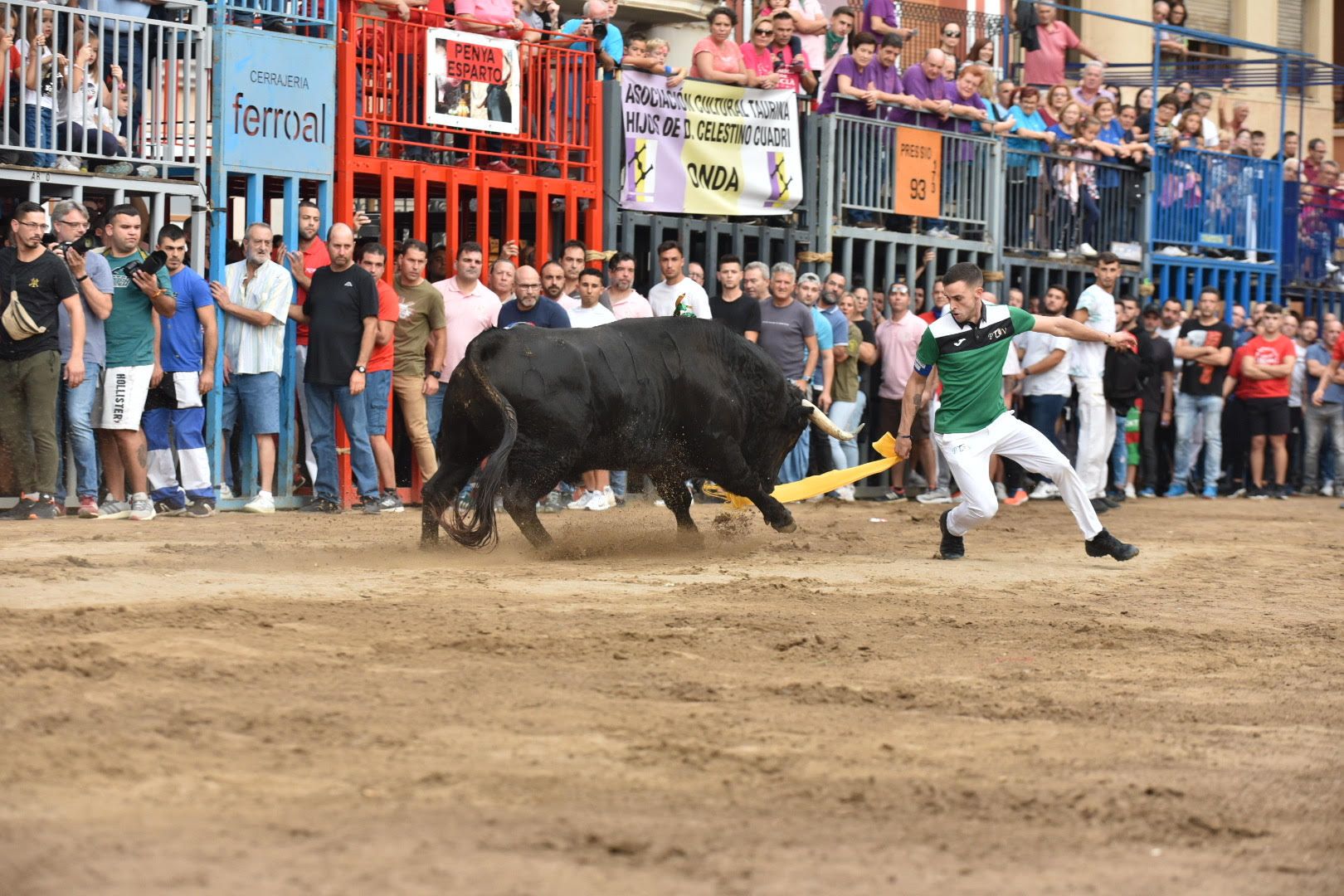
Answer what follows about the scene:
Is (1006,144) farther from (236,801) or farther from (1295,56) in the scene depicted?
(236,801)

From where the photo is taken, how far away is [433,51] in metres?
14.1

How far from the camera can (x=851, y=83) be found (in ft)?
58.2

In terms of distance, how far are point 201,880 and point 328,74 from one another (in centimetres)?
1081

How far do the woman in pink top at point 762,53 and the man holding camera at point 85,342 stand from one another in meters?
6.66

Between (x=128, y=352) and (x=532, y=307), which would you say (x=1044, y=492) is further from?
(x=128, y=352)

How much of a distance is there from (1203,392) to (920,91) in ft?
14.6

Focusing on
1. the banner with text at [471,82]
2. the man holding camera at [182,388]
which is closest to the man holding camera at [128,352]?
the man holding camera at [182,388]

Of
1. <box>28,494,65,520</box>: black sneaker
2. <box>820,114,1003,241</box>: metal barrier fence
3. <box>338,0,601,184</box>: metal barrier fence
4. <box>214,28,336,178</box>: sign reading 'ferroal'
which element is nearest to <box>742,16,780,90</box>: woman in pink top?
<box>820,114,1003,241</box>: metal barrier fence

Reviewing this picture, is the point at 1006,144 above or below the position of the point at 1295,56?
below

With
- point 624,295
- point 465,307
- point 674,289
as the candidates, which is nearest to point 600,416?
point 465,307

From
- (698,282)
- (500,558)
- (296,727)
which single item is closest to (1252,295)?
(698,282)

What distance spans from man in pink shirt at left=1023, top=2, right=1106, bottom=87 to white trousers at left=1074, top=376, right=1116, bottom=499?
20.8 feet

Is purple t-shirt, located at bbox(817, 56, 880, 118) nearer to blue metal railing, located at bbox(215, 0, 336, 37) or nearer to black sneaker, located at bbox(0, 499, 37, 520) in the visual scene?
blue metal railing, located at bbox(215, 0, 336, 37)

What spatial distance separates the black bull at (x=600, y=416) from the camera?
10188mm
